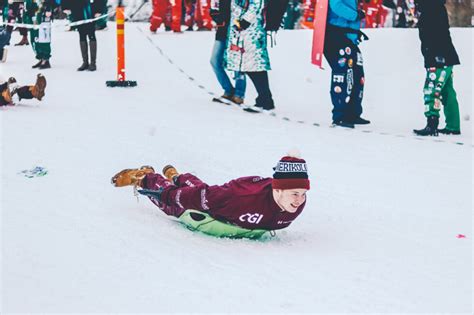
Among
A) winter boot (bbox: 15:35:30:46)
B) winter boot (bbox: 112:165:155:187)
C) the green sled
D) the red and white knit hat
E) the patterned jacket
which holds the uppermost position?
the patterned jacket

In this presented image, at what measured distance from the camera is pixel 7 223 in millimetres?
4156

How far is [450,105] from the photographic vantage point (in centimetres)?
750

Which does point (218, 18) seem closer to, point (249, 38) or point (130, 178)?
point (249, 38)

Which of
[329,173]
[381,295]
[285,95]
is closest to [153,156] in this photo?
[329,173]

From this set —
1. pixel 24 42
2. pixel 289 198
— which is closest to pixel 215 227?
pixel 289 198

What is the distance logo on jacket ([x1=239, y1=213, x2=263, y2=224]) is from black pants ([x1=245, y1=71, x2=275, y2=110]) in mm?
4420

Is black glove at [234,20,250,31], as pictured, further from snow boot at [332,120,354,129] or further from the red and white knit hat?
the red and white knit hat

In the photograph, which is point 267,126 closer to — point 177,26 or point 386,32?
point 386,32

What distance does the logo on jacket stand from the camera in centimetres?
402

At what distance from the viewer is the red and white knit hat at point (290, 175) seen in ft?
12.9

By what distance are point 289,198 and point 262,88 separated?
15.2 feet

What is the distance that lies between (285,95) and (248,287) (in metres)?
6.46

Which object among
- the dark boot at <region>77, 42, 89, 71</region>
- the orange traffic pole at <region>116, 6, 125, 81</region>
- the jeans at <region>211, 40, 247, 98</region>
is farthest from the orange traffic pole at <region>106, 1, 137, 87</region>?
the jeans at <region>211, 40, 247, 98</region>

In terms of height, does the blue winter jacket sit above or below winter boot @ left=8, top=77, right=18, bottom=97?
above
